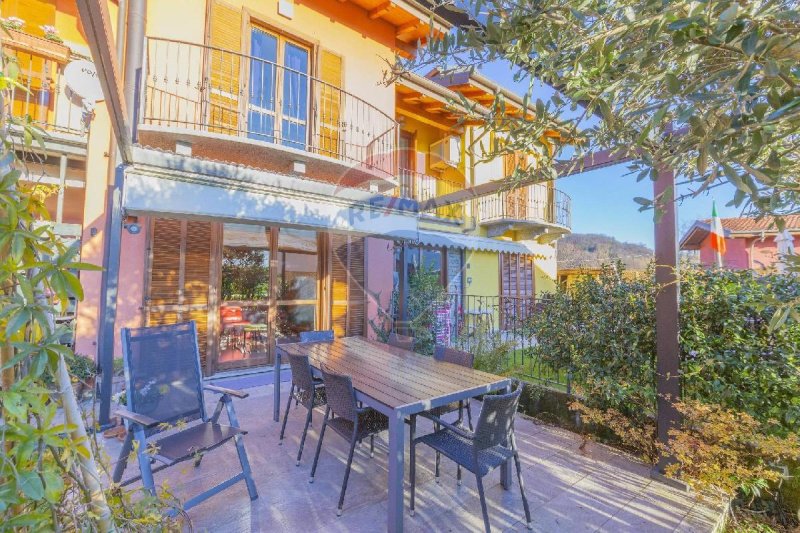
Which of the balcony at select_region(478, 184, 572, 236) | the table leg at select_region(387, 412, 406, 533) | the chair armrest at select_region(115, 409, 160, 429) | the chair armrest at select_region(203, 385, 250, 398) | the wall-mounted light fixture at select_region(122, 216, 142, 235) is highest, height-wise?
the balcony at select_region(478, 184, 572, 236)

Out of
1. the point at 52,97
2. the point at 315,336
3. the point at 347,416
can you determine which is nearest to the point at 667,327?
the point at 347,416

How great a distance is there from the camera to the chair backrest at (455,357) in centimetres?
531

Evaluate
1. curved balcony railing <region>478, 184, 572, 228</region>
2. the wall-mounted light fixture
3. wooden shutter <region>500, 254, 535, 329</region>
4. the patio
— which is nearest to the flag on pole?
the patio

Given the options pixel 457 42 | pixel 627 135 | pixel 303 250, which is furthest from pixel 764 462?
pixel 303 250

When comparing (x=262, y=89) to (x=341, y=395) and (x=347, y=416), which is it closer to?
(x=341, y=395)

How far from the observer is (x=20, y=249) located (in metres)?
1.39

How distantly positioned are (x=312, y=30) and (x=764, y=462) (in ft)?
41.5

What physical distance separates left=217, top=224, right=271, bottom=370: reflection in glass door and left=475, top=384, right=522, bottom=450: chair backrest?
724cm

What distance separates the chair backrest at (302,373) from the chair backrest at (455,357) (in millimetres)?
2024

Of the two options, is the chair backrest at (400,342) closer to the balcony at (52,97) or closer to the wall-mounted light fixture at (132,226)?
the wall-mounted light fixture at (132,226)

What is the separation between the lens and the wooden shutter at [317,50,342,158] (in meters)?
10.1

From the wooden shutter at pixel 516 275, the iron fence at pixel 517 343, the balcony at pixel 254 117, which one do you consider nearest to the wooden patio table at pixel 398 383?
the iron fence at pixel 517 343

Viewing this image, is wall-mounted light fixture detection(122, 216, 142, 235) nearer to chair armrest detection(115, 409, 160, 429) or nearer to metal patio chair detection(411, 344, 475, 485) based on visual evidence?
chair armrest detection(115, 409, 160, 429)

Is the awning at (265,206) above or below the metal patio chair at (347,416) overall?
above
